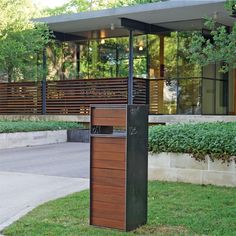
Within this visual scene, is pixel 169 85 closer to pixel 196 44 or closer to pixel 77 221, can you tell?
pixel 196 44

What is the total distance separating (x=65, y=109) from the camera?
20219 millimetres

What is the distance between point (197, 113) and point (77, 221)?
12.9 metres

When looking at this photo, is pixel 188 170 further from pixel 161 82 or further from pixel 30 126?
pixel 161 82

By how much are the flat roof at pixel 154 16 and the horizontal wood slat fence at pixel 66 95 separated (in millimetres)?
2244

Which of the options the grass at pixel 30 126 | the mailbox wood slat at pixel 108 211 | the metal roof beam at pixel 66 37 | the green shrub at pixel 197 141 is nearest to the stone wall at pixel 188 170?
the green shrub at pixel 197 141

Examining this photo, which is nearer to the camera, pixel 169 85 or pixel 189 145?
pixel 189 145

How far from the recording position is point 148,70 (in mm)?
20031

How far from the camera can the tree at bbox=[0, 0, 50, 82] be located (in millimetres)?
16812

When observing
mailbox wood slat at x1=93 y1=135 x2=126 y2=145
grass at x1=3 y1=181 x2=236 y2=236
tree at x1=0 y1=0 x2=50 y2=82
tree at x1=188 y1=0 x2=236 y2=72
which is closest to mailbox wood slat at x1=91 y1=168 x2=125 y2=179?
mailbox wood slat at x1=93 y1=135 x2=126 y2=145

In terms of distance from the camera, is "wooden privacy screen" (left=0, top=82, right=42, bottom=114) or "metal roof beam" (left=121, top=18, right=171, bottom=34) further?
"wooden privacy screen" (left=0, top=82, right=42, bottom=114)

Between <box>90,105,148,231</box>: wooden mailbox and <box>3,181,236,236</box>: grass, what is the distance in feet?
0.55

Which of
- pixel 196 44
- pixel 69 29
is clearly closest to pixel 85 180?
pixel 196 44

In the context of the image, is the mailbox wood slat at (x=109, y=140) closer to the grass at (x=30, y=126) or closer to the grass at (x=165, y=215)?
the grass at (x=165, y=215)

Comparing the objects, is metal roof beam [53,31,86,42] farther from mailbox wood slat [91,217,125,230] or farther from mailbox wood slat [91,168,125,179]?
mailbox wood slat [91,217,125,230]
